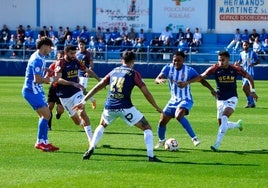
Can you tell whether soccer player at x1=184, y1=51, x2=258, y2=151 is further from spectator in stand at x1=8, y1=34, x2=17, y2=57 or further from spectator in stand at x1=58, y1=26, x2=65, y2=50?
spectator in stand at x1=8, y1=34, x2=17, y2=57

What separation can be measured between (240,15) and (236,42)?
20.3 feet

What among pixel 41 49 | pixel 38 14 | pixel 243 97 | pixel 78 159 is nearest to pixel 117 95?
pixel 78 159

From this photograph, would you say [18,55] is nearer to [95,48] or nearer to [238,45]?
[95,48]

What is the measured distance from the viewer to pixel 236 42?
1989 inches

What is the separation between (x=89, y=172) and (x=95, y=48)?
36870 mm

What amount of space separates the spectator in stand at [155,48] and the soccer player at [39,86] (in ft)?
104

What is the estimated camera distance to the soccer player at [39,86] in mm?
16922

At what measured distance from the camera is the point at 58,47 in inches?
2029

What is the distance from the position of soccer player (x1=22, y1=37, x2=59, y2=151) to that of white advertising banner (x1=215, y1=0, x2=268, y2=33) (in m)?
39.9

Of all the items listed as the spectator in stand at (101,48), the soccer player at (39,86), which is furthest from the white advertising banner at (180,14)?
the soccer player at (39,86)

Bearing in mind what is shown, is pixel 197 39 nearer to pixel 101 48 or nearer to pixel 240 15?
pixel 240 15

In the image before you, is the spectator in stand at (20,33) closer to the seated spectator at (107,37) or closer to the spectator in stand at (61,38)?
the spectator in stand at (61,38)

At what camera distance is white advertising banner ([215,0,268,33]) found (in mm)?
55844

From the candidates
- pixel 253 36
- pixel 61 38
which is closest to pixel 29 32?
pixel 61 38
